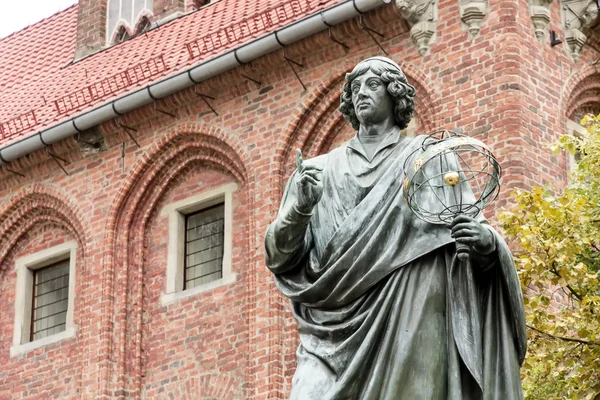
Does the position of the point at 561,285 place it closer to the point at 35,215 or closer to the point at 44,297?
the point at 44,297

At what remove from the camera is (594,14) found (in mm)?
19734

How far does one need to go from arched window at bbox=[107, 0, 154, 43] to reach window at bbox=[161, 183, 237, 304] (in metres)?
3.65

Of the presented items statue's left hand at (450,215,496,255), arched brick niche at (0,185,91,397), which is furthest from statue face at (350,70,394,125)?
arched brick niche at (0,185,91,397)

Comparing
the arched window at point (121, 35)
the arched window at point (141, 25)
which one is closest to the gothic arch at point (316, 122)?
the arched window at point (141, 25)

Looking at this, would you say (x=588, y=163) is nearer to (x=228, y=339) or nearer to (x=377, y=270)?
(x=228, y=339)

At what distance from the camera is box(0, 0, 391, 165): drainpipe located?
775 inches

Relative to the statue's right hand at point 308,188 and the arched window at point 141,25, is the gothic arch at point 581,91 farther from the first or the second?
the statue's right hand at point 308,188

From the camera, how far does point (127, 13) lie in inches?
963

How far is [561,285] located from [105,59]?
11688 mm

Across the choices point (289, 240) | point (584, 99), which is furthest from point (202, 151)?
point (289, 240)

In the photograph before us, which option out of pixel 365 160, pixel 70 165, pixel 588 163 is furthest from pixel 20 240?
pixel 365 160

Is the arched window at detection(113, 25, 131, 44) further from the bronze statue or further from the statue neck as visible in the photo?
the bronze statue

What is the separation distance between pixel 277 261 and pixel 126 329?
50.4 feet

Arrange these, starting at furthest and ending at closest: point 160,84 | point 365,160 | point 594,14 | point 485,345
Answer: point 160,84 < point 594,14 < point 365,160 < point 485,345
